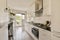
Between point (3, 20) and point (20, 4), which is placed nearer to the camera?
point (3, 20)

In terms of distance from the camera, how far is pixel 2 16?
154cm

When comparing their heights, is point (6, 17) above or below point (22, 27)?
above

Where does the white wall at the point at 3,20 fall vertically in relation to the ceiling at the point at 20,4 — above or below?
below

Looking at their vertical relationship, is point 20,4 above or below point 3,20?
above

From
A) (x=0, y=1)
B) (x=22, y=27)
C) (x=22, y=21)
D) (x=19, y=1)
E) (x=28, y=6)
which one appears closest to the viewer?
(x=0, y=1)

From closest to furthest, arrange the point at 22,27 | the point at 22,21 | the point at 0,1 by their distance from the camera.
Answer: the point at 0,1 < the point at 22,21 < the point at 22,27

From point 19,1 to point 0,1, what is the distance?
696mm

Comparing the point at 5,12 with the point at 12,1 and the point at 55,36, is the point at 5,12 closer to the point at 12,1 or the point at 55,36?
the point at 12,1

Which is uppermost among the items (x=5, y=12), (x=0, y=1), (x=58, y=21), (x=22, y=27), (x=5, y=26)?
(x=0, y=1)

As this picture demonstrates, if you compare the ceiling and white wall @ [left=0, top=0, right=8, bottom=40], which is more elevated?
the ceiling

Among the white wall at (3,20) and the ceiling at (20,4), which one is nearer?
the white wall at (3,20)

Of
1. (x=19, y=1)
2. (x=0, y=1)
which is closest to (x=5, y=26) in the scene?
(x=0, y=1)

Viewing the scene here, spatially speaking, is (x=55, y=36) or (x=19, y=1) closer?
(x=55, y=36)

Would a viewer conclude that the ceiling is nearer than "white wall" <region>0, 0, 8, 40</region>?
No
